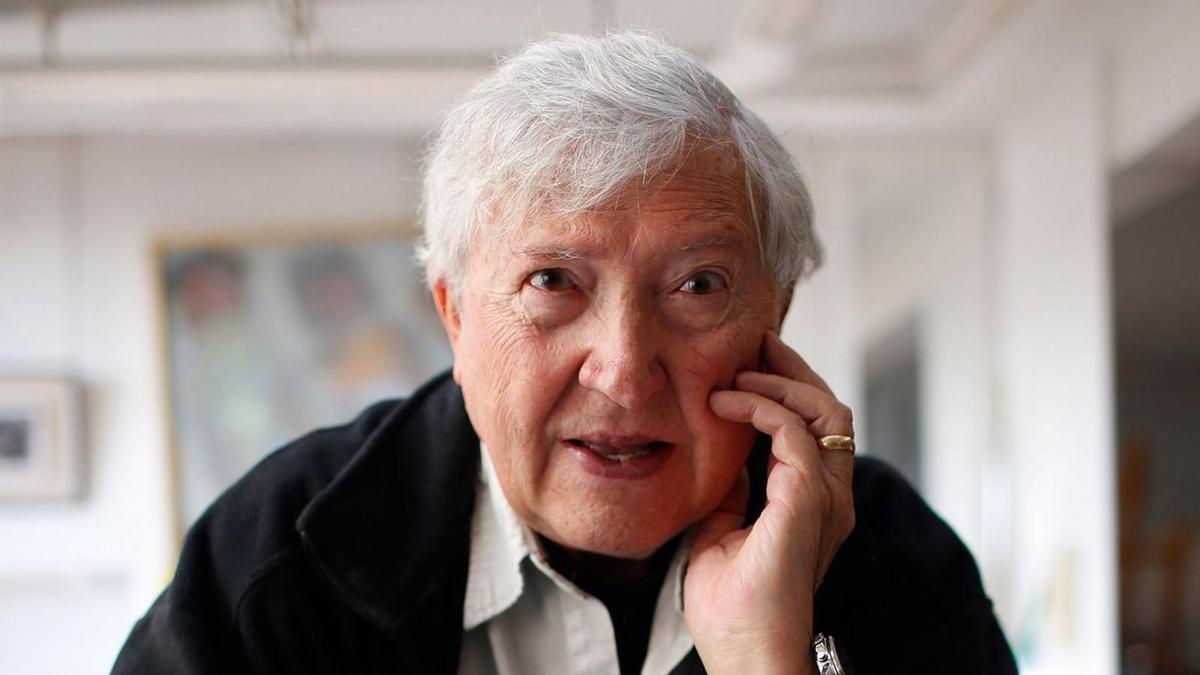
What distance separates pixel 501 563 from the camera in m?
1.26

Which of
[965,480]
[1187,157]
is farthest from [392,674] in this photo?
[965,480]

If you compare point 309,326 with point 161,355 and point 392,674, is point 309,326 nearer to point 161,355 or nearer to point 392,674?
point 161,355

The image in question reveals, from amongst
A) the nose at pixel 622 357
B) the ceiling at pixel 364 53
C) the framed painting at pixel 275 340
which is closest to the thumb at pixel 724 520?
the nose at pixel 622 357

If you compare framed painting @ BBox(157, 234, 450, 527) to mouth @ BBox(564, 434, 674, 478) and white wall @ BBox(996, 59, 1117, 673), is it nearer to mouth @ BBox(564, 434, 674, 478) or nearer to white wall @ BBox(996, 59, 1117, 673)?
white wall @ BBox(996, 59, 1117, 673)

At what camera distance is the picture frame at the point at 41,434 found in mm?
4367

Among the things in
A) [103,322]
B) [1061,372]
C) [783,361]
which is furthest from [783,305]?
[103,322]

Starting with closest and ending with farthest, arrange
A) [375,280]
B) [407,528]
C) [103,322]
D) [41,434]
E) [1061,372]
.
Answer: [407,528] → [1061,372] → [41,434] → [103,322] → [375,280]

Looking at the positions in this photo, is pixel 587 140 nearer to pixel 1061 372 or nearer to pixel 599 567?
pixel 599 567

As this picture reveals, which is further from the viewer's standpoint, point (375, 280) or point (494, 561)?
point (375, 280)

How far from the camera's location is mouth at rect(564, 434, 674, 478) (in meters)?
1.19

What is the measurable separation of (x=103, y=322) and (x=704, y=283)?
3.82 m

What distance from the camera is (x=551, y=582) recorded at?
1.30 meters

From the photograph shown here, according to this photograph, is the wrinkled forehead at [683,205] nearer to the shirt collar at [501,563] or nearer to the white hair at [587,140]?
the white hair at [587,140]

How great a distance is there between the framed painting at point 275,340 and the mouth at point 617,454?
336 centimetres
